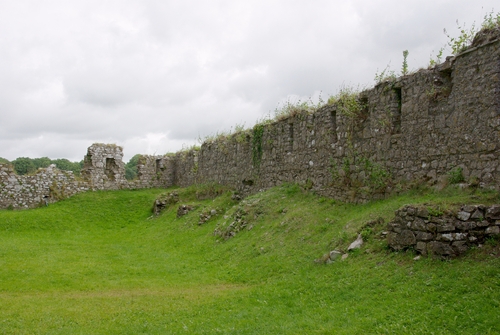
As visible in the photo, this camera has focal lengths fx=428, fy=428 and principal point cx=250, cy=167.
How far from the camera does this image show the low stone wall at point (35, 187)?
23.9 metres

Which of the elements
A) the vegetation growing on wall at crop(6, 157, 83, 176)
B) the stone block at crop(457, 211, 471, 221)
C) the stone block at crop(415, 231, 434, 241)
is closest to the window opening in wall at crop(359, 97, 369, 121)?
the stone block at crop(415, 231, 434, 241)

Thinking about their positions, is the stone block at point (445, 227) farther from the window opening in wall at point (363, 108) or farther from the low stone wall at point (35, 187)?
the low stone wall at point (35, 187)

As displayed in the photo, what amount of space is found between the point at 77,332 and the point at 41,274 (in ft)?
17.1

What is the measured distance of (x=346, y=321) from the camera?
648 cm

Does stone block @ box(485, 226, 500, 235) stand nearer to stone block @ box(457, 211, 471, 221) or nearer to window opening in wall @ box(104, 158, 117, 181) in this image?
stone block @ box(457, 211, 471, 221)

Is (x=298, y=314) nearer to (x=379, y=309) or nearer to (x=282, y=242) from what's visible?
(x=379, y=309)

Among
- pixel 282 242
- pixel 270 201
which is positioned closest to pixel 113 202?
pixel 270 201

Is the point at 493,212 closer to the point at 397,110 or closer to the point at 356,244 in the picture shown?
the point at 356,244

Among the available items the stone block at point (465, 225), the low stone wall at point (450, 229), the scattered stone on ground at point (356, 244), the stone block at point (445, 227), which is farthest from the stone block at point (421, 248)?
the scattered stone on ground at point (356, 244)

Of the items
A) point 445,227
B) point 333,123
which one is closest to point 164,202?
point 333,123

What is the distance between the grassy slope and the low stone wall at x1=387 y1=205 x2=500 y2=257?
25cm

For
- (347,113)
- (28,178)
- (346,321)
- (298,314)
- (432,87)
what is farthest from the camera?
(28,178)

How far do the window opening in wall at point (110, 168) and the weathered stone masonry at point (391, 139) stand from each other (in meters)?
10.9

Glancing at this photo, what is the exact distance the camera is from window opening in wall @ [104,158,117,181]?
29.3 m
